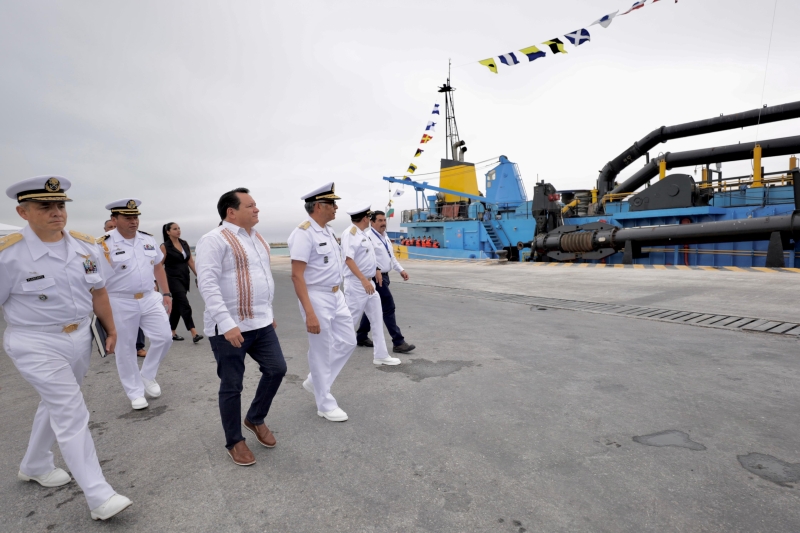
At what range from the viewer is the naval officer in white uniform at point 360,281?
4707 mm

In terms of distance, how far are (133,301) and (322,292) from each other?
1.83m

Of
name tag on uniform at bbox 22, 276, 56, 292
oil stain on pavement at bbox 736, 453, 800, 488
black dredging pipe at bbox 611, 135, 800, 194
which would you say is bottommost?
oil stain on pavement at bbox 736, 453, 800, 488

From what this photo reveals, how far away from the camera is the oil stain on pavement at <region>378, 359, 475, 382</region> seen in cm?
425

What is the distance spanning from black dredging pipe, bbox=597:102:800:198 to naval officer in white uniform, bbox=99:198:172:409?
20.7 meters

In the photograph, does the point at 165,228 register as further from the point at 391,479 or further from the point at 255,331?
the point at 391,479

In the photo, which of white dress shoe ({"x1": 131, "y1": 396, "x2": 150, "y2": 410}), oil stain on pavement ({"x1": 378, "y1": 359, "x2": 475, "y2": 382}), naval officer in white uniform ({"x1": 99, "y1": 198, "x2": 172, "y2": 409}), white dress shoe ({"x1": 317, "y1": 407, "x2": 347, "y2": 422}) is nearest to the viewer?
white dress shoe ({"x1": 317, "y1": 407, "x2": 347, "y2": 422})

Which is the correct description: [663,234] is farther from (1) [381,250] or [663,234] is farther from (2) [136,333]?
(2) [136,333]

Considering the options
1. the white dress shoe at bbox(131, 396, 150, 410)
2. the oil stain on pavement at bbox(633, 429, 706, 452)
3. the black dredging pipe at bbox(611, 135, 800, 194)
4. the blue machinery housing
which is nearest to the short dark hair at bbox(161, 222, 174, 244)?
the white dress shoe at bbox(131, 396, 150, 410)

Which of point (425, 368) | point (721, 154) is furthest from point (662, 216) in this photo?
point (425, 368)

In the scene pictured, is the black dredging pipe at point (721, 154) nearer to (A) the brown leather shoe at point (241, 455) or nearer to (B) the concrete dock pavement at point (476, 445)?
(B) the concrete dock pavement at point (476, 445)

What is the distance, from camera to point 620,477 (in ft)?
7.73

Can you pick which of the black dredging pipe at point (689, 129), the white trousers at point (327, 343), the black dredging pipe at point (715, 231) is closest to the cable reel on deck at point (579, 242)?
the black dredging pipe at point (715, 231)

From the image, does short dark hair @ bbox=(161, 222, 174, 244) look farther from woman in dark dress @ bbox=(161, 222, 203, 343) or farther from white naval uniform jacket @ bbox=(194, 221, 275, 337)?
white naval uniform jacket @ bbox=(194, 221, 275, 337)

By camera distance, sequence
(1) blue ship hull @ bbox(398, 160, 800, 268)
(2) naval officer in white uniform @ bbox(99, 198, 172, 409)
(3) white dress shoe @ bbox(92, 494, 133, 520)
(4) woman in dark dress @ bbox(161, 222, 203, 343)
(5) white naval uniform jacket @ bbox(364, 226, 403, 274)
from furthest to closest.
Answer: (1) blue ship hull @ bbox(398, 160, 800, 268) → (4) woman in dark dress @ bbox(161, 222, 203, 343) → (5) white naval uniform jacket @ bbox(364, 226, 403, 274) → (2) naval officer in white uniform @ bbox(99, 198, 172, 409) → (3) white dress shoe @ bbox(92, 494, 133, 520)
